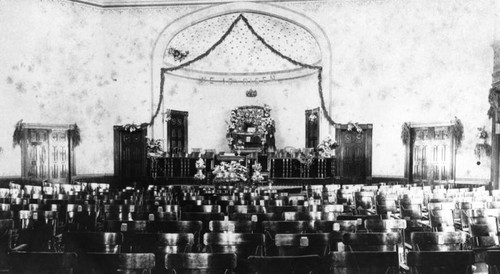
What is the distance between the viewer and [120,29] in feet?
63.5

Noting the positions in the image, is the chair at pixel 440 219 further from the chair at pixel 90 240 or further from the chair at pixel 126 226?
the chair at pixel 90 240

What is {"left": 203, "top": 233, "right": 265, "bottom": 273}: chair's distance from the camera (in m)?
4.86

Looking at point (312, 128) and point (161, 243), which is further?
point (312, 128)

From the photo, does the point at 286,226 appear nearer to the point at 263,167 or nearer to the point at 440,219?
the point at 440,219

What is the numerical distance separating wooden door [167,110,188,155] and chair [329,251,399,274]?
57.6ft

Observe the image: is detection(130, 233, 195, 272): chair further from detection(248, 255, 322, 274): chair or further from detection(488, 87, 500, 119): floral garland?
detection(488, 87, 500, 119): floral garland

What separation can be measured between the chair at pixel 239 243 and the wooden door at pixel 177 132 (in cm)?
1630

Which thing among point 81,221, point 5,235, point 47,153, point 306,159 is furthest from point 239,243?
point 47,153

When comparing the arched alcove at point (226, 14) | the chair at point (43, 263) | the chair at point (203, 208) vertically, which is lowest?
the chair at point (203, 208)

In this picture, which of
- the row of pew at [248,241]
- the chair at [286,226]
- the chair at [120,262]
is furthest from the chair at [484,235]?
the chair at [120,262]

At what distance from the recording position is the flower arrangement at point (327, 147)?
18.2 metres

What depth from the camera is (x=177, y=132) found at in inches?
861

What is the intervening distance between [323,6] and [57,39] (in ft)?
32.2

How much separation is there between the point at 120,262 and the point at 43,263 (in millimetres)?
541
